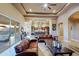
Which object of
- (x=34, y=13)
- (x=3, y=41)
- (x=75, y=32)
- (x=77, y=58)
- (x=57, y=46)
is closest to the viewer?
(x=77, y=58)

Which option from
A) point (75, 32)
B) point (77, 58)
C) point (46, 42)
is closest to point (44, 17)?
point (77, 58)

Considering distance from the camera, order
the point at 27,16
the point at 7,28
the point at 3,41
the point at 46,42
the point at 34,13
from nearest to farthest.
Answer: the point at 3,41 < the point at 7,28 < the point at 34,13 < the point at 27,16 < the point at 46,42

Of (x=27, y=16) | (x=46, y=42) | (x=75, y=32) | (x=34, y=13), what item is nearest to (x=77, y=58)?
(x=34, y=13)

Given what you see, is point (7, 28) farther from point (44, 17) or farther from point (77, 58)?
point (77, 58)

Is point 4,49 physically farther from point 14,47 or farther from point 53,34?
point 53,34

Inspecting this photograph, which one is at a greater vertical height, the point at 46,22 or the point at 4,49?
the point at 46,22

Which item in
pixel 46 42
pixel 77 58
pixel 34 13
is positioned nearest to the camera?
pixel 77 58

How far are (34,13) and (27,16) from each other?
1.13 ft

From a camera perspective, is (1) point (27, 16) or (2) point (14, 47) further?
(1) point (27, 16)

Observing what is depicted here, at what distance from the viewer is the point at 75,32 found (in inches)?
309

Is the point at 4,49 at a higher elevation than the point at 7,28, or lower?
lower

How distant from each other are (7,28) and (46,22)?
114 cm

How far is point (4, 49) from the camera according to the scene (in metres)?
2.68

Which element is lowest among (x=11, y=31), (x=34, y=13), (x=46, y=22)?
(x=11, y=31)
